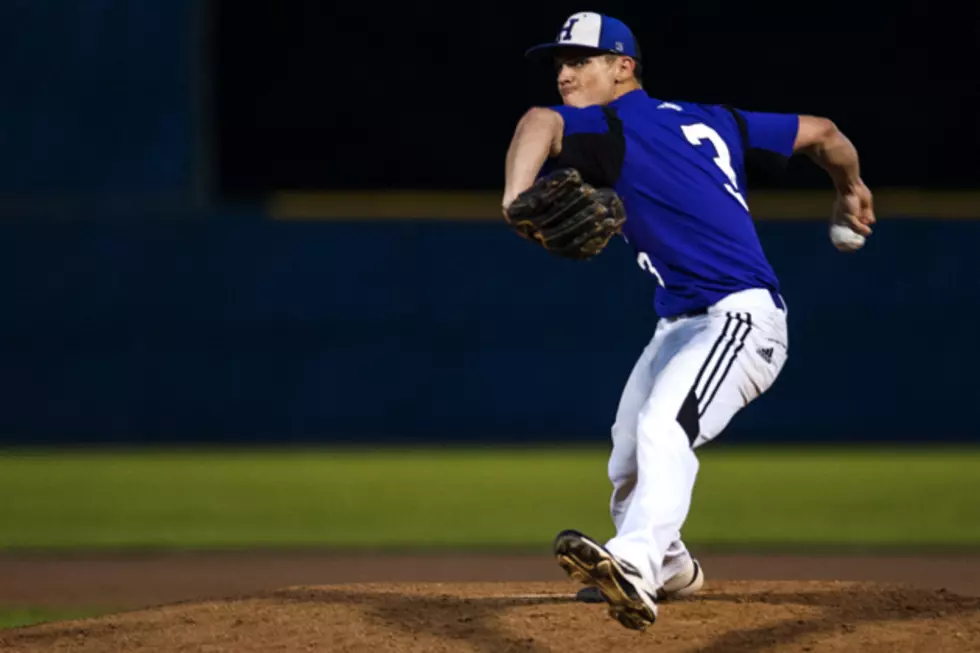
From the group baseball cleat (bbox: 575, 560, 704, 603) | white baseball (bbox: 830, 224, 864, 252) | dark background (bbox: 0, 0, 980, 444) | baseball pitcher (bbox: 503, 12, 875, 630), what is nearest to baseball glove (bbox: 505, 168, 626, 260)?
baseball pitcher (bbox: 503, 12, 875, 630)

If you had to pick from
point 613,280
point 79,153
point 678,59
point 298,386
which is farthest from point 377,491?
point 678,59

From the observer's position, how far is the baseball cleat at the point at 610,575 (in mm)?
3824

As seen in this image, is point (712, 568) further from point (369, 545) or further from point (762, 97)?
point (762, 97)

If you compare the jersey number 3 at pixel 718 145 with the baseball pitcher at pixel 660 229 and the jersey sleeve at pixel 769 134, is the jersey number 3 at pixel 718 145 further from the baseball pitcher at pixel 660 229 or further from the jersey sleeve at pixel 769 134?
the jersey sleeve at pixel 769 134

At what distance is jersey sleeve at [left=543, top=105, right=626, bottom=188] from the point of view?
4207 millimetres

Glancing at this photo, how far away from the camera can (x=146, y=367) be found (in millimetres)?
12766

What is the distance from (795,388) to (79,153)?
5.91m

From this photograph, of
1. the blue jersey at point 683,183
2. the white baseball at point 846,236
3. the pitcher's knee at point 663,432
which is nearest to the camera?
the pitcher's knee at point 663,432

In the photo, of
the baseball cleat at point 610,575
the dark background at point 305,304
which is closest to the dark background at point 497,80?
the dark background at point 305,304

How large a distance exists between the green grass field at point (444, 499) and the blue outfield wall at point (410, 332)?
1.21 ft

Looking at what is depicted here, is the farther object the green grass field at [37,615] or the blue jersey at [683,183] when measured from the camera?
the green grass field at [37,615]

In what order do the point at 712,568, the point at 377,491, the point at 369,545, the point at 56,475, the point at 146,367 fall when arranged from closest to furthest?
the point at 712,568 → the point at 369,545 → the point at 377,491 → the point at 56,475 → the point at 146,367

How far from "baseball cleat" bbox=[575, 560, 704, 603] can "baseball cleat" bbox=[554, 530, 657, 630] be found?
1.03 metres

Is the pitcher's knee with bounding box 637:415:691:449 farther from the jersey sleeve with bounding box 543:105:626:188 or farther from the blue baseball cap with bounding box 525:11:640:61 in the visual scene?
the blue baseball cap with bounding box 525:11:640:61
